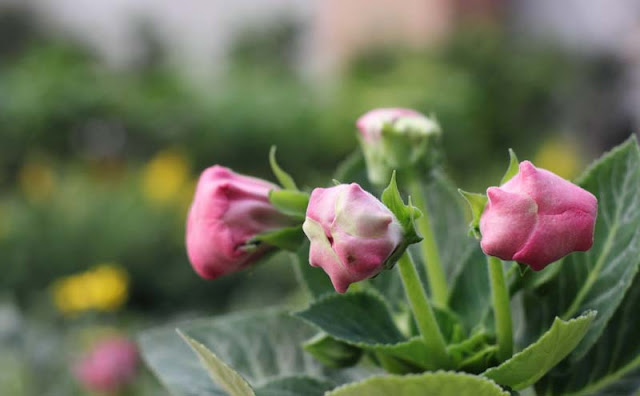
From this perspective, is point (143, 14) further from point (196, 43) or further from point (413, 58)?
point (413, 58)

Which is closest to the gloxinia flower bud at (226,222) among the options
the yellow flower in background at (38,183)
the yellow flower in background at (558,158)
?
the yellow flower in background at (38,183)

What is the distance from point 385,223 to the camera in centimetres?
27

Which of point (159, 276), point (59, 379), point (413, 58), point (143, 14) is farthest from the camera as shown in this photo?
point (143, 14)

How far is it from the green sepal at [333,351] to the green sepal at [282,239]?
4cm

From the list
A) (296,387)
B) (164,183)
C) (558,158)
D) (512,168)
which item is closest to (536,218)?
A: (512,168)

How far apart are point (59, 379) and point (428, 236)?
4.51ft

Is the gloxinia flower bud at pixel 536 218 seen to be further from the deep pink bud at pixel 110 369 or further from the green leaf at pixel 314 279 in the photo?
the deep pink bud at pixel 110 369

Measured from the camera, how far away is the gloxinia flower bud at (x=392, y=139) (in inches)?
14.7

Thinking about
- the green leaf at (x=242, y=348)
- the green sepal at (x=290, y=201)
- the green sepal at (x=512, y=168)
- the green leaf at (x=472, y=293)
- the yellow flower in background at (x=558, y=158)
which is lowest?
the yellow flower in background at (x=558, y=158)

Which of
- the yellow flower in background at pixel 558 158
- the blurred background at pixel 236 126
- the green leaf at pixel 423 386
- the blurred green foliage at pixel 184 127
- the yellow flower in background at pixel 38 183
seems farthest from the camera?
the yellow flower in background at pixel 558 158

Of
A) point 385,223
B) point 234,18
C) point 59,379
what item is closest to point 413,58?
point 59,379

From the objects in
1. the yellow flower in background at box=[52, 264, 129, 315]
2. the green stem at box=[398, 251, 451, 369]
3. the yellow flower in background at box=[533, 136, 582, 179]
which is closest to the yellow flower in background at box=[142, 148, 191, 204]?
the yellow flower in background at box=[52, 264, 129, 315]

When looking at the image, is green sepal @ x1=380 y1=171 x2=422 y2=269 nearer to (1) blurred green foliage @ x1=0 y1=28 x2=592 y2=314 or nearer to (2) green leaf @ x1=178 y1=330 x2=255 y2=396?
(2) green leaf @ x1=178 y1=330 x2=255 y2=396

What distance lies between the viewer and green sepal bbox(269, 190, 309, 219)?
0.32 metres
